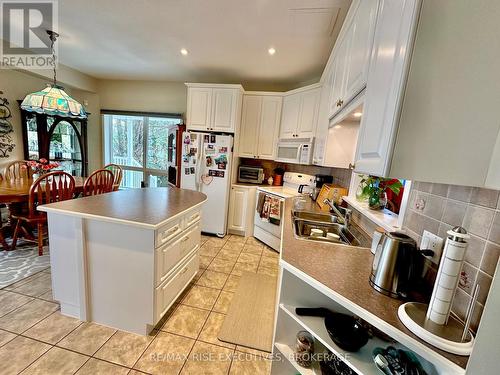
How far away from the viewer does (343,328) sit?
37.2 inches

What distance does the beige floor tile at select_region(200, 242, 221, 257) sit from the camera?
2.95 metres

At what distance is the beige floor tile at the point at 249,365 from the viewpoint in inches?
55.4

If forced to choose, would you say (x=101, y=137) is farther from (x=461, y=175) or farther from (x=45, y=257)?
(x=461, y=175)

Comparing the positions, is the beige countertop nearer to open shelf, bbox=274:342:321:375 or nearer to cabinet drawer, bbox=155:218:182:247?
open shelf, bbox=274:342:321:375

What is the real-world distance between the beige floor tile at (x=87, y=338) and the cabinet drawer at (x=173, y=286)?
395 millimetres

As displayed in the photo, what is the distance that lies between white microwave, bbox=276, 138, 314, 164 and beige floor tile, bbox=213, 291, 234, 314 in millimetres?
1934

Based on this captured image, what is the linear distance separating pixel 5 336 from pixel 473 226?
2.74 metres

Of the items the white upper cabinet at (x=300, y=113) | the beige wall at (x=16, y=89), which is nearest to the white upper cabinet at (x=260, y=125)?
the white upper cabinet at (x=300, y=113)

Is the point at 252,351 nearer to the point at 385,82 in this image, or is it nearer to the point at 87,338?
the point at 87,338

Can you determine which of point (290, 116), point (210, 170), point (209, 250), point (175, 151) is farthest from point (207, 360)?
point (290, 116)

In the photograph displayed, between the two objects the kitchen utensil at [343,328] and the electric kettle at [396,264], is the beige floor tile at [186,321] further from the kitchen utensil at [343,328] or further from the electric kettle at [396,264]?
the electric kettle at [396,264]

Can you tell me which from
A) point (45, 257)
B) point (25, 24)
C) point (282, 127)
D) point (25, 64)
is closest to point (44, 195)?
point (45, 257)

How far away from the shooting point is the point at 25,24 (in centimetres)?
257

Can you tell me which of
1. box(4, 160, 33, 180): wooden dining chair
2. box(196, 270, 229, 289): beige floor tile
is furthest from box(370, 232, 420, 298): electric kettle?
box(4, 160, 33, 180): wooden dining chair
